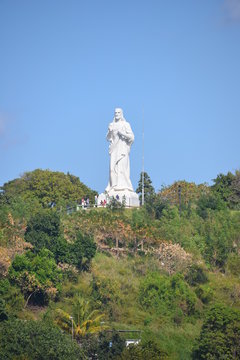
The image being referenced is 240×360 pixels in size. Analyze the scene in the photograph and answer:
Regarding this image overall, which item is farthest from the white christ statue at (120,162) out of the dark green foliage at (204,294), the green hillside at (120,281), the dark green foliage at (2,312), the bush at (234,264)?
the dark green foliage at (2,312)

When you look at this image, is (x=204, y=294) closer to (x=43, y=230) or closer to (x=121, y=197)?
(x=43, y=230)

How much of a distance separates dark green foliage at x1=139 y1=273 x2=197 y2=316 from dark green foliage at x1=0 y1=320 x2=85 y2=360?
246 inches

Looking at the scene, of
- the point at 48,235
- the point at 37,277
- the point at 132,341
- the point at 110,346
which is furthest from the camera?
the point at 48,235

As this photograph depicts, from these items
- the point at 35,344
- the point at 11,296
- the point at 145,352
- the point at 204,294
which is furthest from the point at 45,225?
the point at 145,352


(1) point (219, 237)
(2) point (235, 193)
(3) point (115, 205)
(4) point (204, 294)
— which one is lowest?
(4) point (204, 294)

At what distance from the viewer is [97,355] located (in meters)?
34.3

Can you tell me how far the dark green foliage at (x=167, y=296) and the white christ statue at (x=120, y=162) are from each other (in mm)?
12790

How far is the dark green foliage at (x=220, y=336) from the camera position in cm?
3450

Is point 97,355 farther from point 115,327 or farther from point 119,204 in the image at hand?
point 119,204

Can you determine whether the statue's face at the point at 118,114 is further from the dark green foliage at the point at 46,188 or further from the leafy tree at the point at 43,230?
the leafy tree at the point at 43,230

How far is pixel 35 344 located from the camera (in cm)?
3338

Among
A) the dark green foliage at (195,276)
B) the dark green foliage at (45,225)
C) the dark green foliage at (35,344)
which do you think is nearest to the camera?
the dark green foliage at (35,344)

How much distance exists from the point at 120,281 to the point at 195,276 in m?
3.39

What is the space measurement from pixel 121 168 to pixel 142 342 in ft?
62.9
